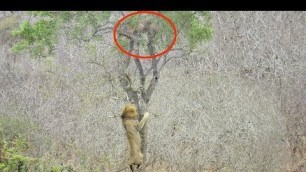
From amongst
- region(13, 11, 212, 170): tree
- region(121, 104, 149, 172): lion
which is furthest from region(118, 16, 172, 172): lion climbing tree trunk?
region(121, 104, 149, 172): lion

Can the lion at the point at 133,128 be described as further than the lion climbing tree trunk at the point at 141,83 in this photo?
No

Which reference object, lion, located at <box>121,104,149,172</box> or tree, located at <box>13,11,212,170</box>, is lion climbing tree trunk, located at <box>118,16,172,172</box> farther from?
lion, located at <box>121,104,149,172</box>

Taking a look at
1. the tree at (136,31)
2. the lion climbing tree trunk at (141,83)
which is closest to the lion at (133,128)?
the lion climbing tree trunk at (141,83)

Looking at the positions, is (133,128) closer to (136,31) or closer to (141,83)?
(141,83)

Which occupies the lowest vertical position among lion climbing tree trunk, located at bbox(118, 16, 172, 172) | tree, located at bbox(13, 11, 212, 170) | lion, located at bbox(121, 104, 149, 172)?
→ lion, located at bbox(121, 104, 149, 172)

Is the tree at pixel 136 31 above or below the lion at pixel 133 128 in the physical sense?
above

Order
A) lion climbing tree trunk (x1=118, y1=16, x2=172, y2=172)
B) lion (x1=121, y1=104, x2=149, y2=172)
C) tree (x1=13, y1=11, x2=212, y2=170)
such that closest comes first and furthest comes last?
lion (x1=121, y1=104, x2=149, y2=172) < lion climbing tree trunk (x1=118, y1=16, x2=172, y2=172) < tree (x1=13, y1=11, x2=212, y2=170)

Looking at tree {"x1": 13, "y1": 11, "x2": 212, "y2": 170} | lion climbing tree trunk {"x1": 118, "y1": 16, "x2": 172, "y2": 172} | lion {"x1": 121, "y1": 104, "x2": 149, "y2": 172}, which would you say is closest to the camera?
lion {"x1": 121, "y1": 104, "x2": 149, "y2": 172}

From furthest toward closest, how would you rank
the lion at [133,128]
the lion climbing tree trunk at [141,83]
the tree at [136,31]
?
the tree at [136,31] → the lion climbing tree trunk at [141,83] → the lion at [133,128]

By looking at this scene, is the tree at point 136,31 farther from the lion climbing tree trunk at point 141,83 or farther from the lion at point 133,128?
the lion at point 133,128

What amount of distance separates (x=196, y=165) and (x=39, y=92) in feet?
5.36

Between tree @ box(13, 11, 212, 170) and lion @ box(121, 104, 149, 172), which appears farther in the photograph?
tree @ box(13, 11, 212, 170)

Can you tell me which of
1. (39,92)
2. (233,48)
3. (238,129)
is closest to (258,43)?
(233,48)
